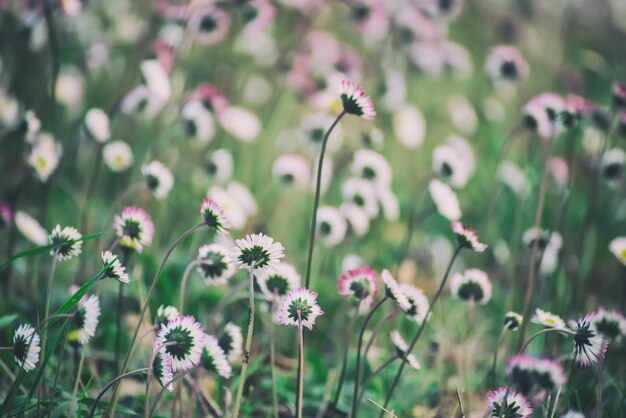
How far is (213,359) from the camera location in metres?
0.91

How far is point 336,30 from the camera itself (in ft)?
12.0

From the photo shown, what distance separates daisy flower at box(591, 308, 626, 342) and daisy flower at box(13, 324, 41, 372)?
925mm

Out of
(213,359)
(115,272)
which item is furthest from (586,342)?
(115,272)

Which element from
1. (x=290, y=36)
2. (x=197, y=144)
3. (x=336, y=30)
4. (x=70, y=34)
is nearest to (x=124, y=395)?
(x=197, y=144)

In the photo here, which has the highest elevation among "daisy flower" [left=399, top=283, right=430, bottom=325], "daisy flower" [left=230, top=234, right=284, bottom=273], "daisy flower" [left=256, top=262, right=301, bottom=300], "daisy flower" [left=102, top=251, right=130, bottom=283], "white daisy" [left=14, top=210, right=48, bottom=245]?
"white daisy" [left=14, top=210, right=48, bottom=245]

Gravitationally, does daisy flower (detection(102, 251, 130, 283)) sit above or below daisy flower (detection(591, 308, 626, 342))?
below

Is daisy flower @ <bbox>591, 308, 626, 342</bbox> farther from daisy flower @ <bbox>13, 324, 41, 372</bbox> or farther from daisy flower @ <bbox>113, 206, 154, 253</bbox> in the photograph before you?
daisy flower @ <bbox>13, 324, 41, 372</bbox>

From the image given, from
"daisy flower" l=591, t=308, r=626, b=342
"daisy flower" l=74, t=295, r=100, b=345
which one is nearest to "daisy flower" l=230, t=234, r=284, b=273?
"daisy flower" l=74, t=295, r=100, b=345

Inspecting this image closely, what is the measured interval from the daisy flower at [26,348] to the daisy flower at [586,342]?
80 cm

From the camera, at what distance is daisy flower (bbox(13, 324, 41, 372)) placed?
873 millimetres

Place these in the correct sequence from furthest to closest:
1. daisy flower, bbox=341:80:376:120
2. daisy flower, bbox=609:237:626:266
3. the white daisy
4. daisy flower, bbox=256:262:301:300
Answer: the white daisy, daisy flower, bbox=609:237:626:266, daisy flower, bbox=256:262:301:300, daisy flower, bbox=341:80:376:120

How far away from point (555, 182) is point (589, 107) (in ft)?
1.72

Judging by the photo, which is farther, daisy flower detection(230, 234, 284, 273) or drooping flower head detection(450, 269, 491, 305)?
drooping flower head detection(450, 269, 491, 305)

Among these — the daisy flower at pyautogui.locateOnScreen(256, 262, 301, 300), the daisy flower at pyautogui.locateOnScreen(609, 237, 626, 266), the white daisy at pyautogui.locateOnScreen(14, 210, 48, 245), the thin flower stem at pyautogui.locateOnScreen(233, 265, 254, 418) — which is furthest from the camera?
the white daisy at pyautogui.locateOnScreen(14, 210, 48, 245)
